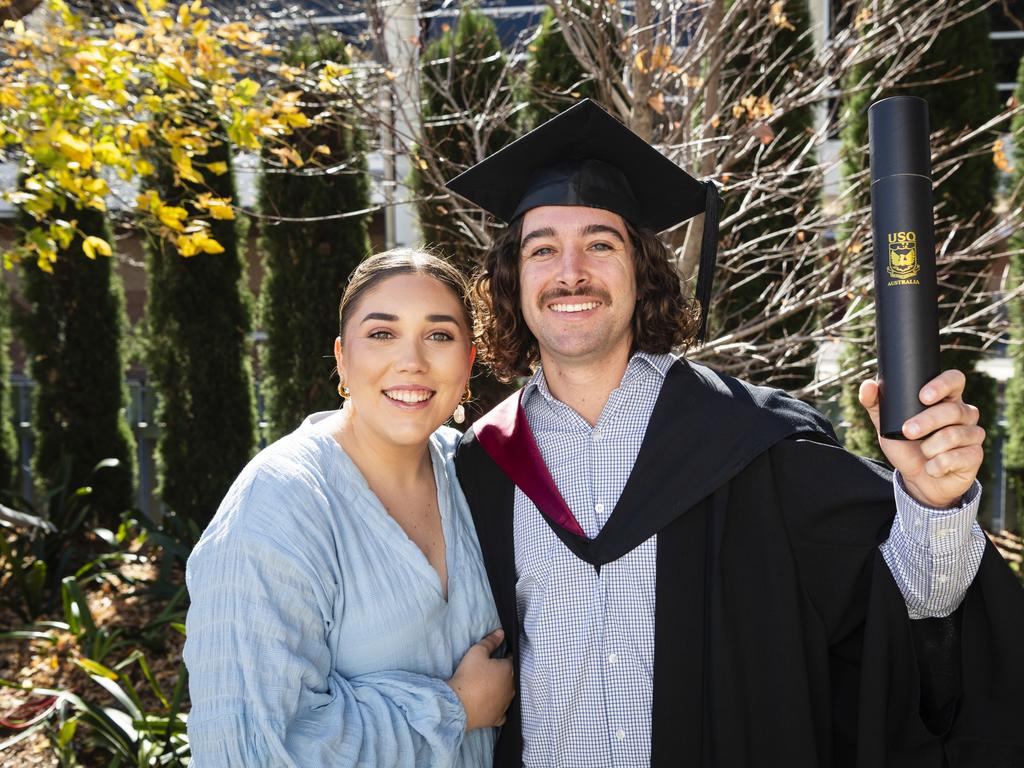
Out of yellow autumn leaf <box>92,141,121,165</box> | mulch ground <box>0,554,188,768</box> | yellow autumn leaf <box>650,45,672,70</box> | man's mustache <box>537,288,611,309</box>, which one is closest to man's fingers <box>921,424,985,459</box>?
man's mustache <box>537,288,611,309</box>

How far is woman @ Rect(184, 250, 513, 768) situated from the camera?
1619 mm

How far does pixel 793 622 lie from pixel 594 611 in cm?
42

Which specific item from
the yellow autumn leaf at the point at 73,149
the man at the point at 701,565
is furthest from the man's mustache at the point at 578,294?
the yellow autumn leaf at the point at 73,149

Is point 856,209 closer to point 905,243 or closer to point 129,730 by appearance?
point 905,243

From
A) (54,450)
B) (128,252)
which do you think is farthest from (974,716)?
(128,252)

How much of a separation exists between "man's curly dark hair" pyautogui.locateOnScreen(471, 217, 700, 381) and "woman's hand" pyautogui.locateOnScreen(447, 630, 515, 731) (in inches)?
34.5

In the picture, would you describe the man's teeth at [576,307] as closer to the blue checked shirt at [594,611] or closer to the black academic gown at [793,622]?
the blue checked shirt at [594,611]

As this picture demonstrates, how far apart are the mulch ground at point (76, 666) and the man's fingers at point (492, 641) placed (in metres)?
2.35

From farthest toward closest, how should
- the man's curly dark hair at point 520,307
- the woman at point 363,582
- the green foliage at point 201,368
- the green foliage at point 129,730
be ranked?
1. the green foliage at point 201,368
2. the green foliage at point 129,730
3. the man's curly dark hair at point 520,307
4. the woman at point 363,582

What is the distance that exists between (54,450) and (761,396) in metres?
6.14

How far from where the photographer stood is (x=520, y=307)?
2635mm

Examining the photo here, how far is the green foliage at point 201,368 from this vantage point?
646 cm

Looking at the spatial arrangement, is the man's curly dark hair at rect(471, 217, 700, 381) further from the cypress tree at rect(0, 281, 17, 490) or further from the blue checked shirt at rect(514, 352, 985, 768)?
the cypress tree at rect(0, 281, 17, 490)

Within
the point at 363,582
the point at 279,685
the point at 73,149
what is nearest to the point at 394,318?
the point at 363,582
